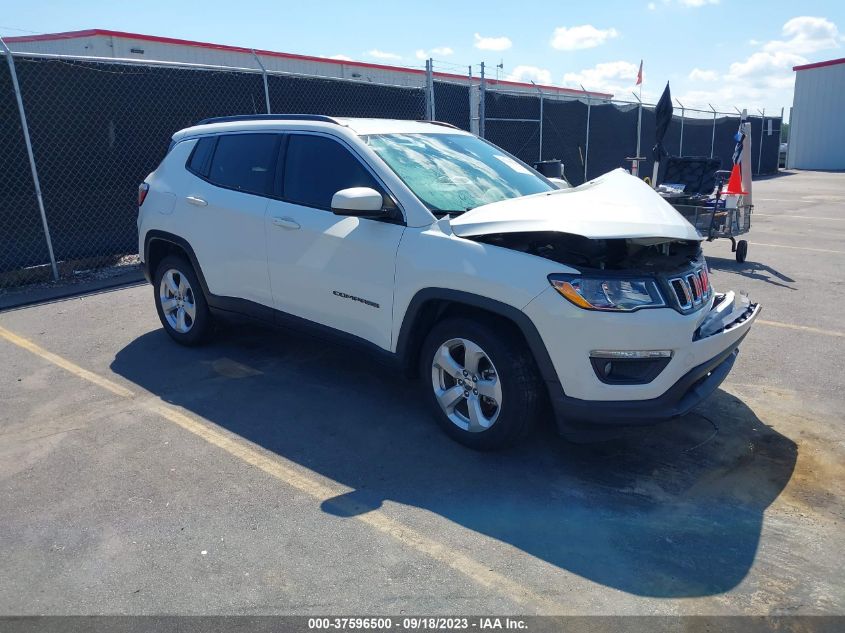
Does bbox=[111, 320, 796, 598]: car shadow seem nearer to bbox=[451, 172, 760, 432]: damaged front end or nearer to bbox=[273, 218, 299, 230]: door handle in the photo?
bbox=[451, 172, 760, 432]: damaged front end

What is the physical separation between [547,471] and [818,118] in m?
41.9

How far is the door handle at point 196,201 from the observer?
5.48m

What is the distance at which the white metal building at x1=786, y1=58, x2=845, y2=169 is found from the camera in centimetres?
3766

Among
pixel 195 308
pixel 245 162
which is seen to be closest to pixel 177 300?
pixel 195 308

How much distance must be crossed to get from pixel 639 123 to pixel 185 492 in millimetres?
18039

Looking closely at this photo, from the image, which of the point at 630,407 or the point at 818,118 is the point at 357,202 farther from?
the point at 818,118

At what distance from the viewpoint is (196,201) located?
5.55 metres

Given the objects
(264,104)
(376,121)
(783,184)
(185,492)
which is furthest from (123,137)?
(783,184)

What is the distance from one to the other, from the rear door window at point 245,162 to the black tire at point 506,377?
1978mm

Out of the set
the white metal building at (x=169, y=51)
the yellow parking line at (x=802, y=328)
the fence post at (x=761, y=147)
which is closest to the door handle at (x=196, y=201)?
the yellow parking line at (x=802, y=328)

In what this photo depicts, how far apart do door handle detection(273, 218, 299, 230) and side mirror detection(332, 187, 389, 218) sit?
2.35ft

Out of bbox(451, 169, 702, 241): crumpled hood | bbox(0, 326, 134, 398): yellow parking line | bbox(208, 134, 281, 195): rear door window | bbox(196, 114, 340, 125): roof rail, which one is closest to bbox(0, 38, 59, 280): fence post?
bbox(0, 326, 134, 398): yellow parking line

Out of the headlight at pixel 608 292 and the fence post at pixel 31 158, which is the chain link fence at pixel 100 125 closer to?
the fence post at pixel 31 158

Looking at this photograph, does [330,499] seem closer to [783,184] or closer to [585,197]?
[585,197]
